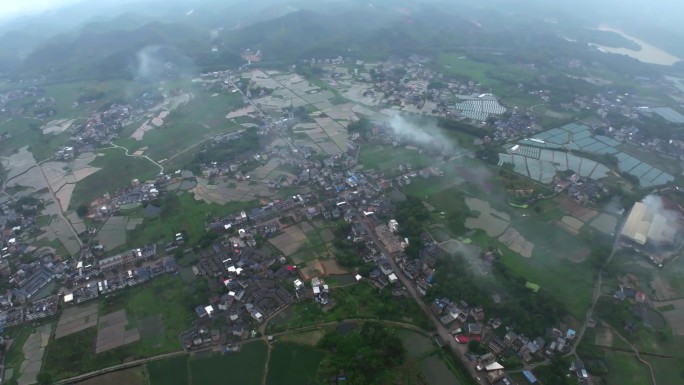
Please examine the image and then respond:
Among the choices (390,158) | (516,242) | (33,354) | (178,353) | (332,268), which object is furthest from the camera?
(390,158)

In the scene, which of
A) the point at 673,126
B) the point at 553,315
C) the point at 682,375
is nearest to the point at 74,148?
the point at 553,315

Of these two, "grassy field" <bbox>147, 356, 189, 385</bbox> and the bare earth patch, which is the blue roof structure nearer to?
the bare earth patch

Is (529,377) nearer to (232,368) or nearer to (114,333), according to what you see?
(232,368)

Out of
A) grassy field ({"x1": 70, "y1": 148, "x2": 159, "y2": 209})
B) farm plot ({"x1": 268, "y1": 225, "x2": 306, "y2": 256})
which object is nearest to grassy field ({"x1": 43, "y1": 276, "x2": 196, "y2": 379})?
farm plot ({"x1": 268, "y1": 225, "x2": 306, "y2": 256})

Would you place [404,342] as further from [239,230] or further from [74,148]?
[74,148]

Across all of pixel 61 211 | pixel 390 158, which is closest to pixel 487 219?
pixel 390 158

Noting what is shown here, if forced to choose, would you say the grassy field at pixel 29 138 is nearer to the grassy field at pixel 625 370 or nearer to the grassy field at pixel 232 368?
the grassy field at pixel 232 368

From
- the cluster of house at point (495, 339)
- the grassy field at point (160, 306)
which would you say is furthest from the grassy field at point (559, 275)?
the grassy field at point (160, 306)
